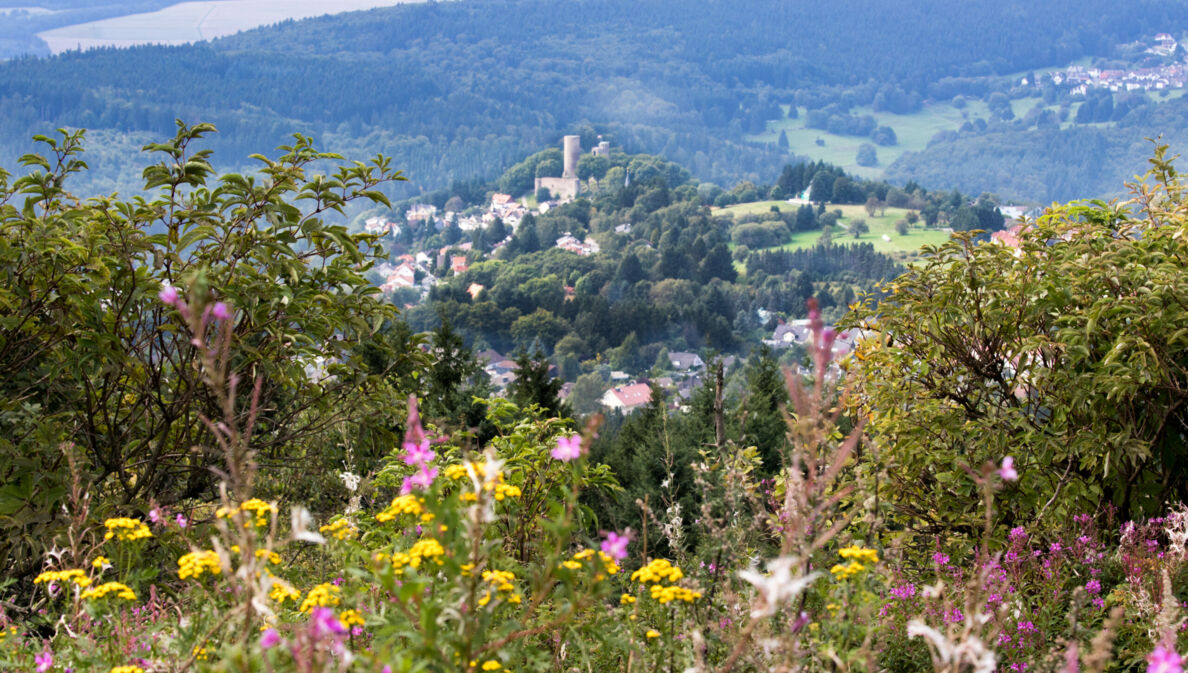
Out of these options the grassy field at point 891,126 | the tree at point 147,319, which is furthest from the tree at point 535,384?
the grassy field at point 891,126

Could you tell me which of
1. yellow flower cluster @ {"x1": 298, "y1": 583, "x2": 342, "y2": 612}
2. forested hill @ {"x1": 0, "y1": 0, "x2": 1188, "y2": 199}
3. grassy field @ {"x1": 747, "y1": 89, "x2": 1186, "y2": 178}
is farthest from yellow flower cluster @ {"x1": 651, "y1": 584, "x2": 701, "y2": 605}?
grassy field @ {"x1": 747, "y1": 89, "x2": 1186, "y2": 178}

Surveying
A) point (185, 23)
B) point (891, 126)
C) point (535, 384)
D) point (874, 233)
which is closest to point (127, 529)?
point (535, 384)

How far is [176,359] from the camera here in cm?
344

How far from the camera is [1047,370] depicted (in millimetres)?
3322

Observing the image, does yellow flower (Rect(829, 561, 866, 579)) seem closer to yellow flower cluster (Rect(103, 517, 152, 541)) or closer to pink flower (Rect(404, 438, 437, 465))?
pink flower (Rect(404, 438, 437, 465))

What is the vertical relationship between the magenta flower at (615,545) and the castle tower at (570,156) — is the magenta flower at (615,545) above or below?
above

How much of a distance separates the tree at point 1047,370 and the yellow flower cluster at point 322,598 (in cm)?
194

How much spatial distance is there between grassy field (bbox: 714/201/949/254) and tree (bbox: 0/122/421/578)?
69.9 meters

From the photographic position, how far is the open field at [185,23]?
148m

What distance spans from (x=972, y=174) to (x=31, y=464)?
478ft

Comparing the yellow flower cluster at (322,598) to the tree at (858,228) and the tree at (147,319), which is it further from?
the tree at (858,228)

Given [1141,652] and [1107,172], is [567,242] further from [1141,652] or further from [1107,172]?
[1107,172]

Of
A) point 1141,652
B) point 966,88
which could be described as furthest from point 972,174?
point 1141,652

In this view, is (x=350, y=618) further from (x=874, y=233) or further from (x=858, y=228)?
(x=858, y=228)
